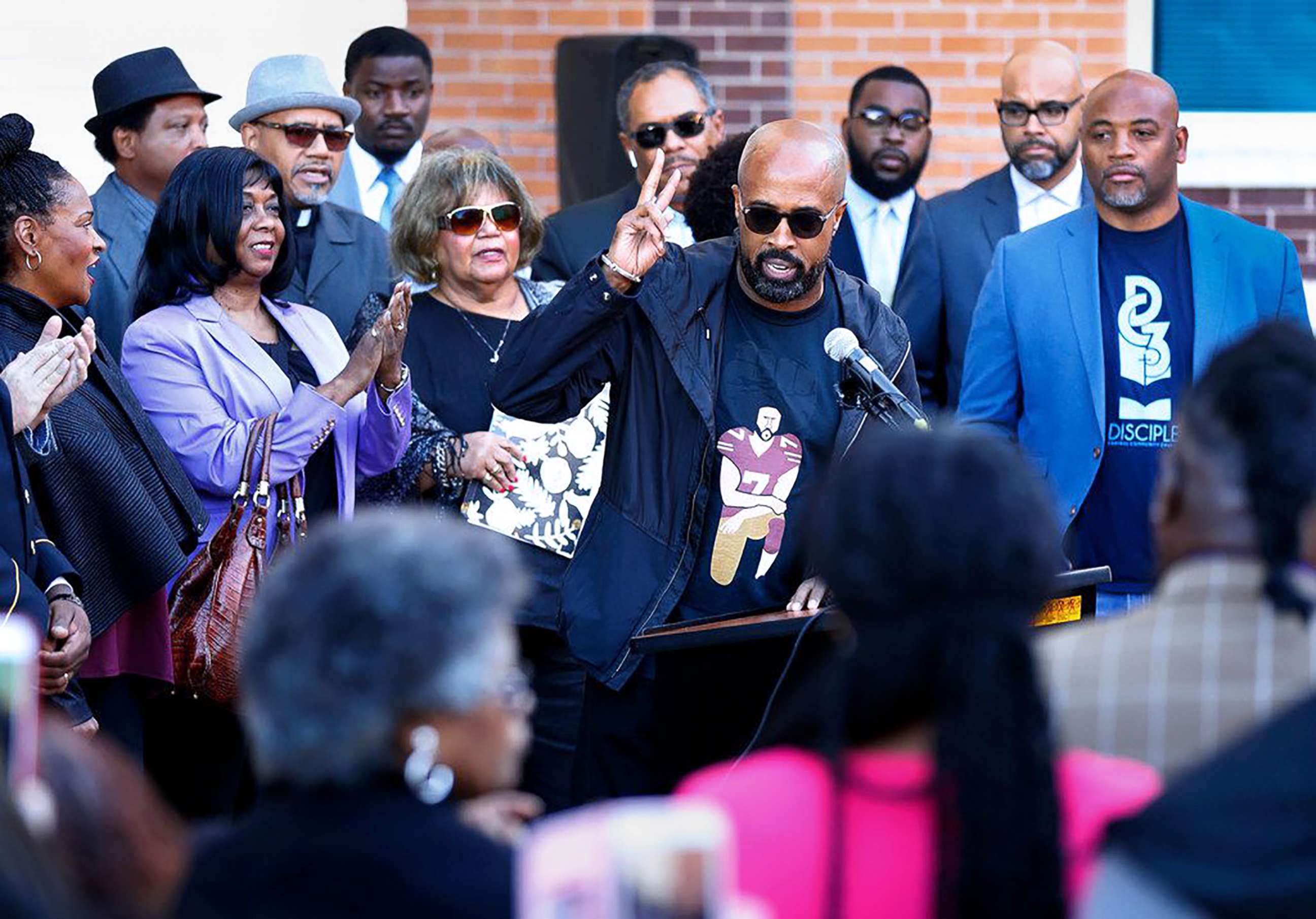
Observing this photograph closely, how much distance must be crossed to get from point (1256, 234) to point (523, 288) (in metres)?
2.14

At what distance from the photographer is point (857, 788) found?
238cm

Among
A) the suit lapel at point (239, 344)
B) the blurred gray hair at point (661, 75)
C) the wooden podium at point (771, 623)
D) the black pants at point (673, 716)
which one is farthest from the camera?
the blurred gray hair at point (661, 75)

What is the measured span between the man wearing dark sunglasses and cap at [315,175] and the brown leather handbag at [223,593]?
122 cm

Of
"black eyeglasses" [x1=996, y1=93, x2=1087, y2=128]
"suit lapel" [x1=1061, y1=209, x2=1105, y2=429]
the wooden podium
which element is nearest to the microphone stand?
the wooden podium

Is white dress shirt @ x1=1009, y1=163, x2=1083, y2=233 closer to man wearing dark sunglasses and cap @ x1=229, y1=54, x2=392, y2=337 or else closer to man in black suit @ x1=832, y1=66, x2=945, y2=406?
man in black suit @ x1=832, y1=66, x2=945, y2=406

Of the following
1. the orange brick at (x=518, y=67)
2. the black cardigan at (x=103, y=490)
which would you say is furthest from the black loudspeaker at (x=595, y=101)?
the black cardigan at (x=103, y=490)

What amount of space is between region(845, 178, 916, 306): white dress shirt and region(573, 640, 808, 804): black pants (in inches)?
105

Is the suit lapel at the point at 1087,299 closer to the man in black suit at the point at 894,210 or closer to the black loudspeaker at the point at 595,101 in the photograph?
the man in black suit at the point at 894,210

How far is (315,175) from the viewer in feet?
22.5

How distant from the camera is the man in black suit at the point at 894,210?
7.09 meters

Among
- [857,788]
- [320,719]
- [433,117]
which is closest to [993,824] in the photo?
[857,788]

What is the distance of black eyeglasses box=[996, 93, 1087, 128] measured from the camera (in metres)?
7.74

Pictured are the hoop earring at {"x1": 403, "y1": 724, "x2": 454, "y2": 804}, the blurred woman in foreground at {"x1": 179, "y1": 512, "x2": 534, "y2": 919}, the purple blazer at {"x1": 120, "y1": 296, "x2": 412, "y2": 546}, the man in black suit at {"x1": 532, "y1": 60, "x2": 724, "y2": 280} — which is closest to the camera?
the blurred woman in foreground at {"x1": 179, "y1": 512, "x2": 534, "y2": 919}

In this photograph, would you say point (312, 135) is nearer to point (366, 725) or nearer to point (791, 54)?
point (791, 54)
